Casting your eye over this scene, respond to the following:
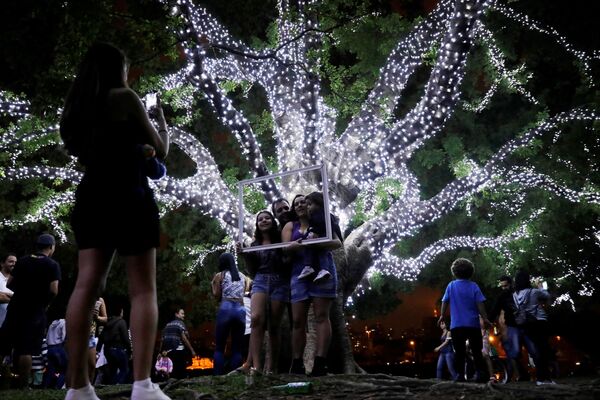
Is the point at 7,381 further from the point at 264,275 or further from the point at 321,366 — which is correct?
the point at 321,366

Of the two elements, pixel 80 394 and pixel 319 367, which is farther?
pixel 319 367

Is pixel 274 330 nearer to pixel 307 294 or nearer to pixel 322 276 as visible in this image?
pixel 307 294

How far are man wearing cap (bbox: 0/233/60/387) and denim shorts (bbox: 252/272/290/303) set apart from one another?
2.12 m

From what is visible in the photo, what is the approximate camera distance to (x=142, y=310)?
8.46 feet

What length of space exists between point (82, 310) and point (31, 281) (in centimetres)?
347

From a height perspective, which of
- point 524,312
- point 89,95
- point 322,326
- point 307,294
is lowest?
point 322,326

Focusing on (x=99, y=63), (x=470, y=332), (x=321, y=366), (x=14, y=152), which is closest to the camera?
(x=99, y=63)

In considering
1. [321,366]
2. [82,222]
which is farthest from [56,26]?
[321,366]

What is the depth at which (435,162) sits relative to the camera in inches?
572

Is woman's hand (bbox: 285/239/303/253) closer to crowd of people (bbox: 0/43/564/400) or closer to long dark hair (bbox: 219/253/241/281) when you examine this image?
crowd of people (bbox: 0/43/564/400)

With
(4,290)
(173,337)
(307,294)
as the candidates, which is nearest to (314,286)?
(307,294)

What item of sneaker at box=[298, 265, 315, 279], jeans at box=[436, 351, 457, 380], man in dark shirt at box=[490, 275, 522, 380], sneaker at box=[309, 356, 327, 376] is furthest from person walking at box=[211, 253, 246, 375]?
jeans at box=[436, 351, 457, 380]

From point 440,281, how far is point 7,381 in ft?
44.8

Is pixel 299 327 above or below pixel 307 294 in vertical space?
below
